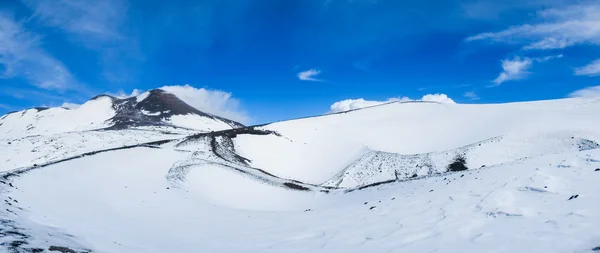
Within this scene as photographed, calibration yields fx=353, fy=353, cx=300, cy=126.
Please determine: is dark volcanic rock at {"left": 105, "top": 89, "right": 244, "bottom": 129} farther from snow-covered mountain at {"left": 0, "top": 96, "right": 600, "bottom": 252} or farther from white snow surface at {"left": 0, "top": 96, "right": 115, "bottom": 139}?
snow-covered mountain at {"left": 0, "top": 96, "right": 600, "bottom": 252}

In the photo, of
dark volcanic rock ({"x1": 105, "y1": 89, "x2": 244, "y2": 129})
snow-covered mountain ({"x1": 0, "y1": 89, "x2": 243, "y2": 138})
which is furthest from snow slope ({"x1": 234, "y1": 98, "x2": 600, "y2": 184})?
dark volcanic rock ({"x1": 105, "y1": 89, "x2": 244, "y2": 129})

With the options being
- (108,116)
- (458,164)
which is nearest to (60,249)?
(458,164)

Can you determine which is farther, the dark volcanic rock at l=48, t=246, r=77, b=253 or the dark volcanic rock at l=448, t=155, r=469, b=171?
the dark volcanic rock at l=448, t=155, r=469, b=171

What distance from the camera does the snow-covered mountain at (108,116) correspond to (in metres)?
130

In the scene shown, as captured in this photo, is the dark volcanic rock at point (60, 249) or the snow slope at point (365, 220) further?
the snow slope at point (365, 220)

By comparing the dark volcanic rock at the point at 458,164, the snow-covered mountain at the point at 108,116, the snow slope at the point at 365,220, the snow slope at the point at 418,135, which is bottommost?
the snow slope at the point at 365,220

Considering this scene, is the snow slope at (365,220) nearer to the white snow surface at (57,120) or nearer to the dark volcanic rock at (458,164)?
the dark volcanic rock at (458,164)

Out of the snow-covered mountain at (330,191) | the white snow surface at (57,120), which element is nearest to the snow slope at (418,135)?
the snow-covered mountain at (330,191)

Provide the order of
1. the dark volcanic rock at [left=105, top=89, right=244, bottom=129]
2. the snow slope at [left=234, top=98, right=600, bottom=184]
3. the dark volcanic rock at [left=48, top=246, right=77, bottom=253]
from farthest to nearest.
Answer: the dark volcanic rock at [left=105, top=89, right=244, bottom=129], the snow slope at [left=234, top=98, right=600, bottom=184], the dark volcanic rock at [left=48, top=246, right=77, bottom=253]

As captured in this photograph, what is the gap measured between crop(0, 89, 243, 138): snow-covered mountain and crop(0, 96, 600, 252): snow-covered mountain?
7146 cm

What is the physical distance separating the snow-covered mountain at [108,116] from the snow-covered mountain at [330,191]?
71456 mm

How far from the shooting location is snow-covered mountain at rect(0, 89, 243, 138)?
13016cm

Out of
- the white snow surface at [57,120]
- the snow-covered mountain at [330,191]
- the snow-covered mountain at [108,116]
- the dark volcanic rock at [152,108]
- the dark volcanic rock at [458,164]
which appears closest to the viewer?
the snow-covered mountain at [330,191]

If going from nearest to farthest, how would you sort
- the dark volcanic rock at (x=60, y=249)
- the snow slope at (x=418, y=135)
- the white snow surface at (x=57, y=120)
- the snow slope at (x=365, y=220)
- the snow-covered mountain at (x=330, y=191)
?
the dark volcanic rock at (x=60, y=249), the snow slope at (x=365, y=220), the snow-covered mountain at (x=330, y=191), the snow slope at (x=418, y=135), the white snow surface at (x=57, y=120)
